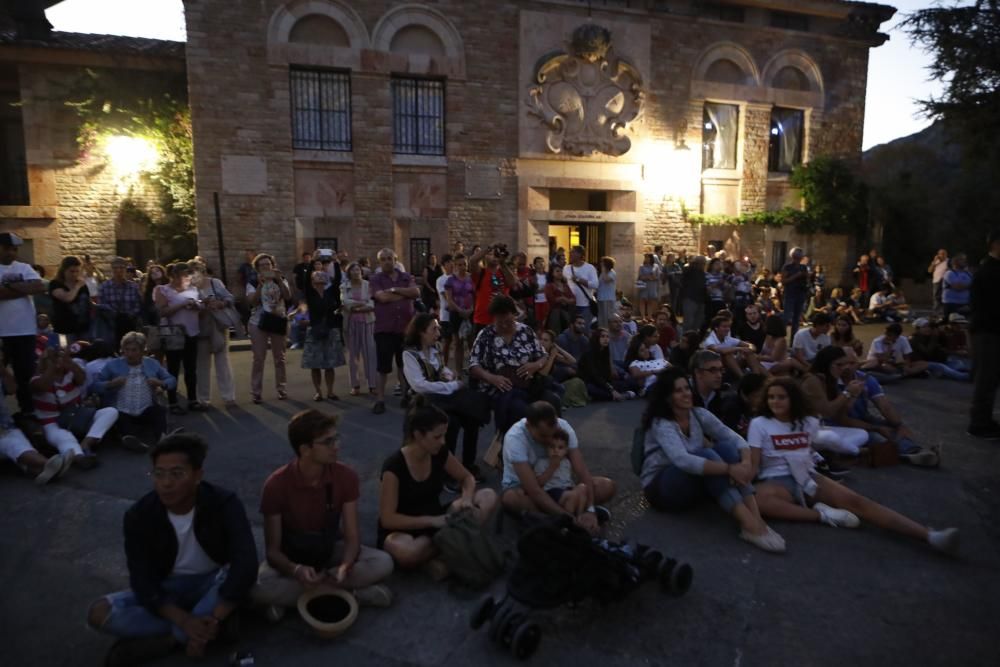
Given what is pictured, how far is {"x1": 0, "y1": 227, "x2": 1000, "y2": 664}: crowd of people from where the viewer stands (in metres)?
3.12

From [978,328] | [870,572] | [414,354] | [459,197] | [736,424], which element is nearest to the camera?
[870,572]

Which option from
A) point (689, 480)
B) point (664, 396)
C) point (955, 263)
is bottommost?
point (689, 480)

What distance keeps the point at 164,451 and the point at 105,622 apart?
821mm

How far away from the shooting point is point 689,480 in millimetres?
4438

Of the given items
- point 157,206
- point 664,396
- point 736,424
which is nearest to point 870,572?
point 664,396

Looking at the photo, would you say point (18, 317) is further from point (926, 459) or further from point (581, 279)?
point (926, 459)

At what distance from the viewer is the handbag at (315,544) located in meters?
3.38

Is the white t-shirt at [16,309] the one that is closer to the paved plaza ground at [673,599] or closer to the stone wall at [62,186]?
the paved plaza ground at [673,599]

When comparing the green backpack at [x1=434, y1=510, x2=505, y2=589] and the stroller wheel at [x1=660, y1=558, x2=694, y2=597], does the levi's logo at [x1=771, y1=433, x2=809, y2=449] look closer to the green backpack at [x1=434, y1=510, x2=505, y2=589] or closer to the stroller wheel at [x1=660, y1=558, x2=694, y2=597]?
the stroller wheel at [x1=660, y1=558, x2=694, y2=597]

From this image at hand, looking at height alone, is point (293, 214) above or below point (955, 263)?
above

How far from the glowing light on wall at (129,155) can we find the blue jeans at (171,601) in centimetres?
1557

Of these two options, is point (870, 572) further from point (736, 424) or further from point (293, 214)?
point (293, 214)

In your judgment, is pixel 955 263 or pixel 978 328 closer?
pixel 978 328

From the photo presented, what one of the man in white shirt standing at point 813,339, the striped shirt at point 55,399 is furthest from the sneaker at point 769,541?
the striped shirt at point 55,399
